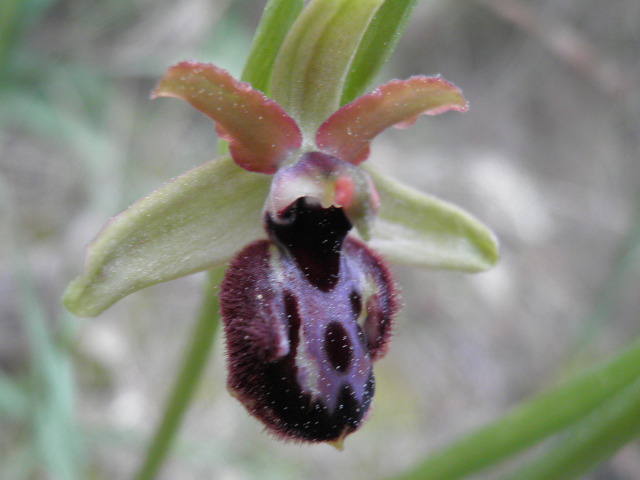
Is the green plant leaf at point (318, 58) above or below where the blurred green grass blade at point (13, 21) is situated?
above

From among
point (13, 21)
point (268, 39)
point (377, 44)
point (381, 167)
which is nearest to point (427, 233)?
point (377, 44)

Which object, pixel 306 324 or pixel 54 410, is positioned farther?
pixel 54 410

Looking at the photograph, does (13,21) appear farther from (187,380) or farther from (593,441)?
(593,441)

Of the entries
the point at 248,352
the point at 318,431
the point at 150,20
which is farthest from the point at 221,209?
the point at 150,20

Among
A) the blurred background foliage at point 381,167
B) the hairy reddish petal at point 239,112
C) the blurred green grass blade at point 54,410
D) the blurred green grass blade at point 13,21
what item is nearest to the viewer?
the hairy reddish petal at point 239,112

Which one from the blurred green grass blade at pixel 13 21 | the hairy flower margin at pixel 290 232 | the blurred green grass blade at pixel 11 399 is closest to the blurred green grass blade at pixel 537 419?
the hairy flower margin at pixel 290 232

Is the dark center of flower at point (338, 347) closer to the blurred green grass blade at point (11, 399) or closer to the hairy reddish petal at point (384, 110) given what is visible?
the hairy reddish petal at point (384, 110)
